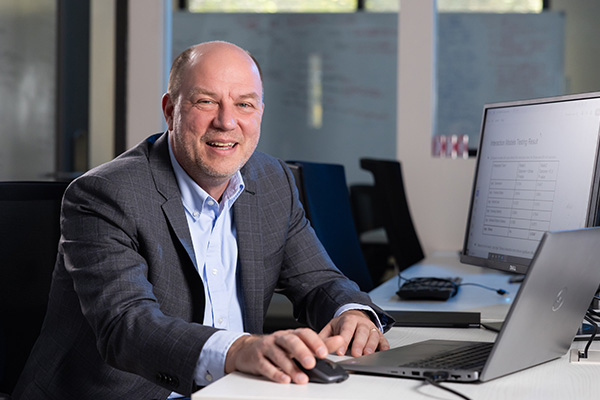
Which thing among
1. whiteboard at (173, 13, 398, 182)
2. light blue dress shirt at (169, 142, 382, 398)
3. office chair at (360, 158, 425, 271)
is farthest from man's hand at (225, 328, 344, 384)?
whiteboard at (173, 13, 398, 182)

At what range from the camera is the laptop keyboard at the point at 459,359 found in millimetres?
1080

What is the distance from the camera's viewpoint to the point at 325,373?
3.37 ft

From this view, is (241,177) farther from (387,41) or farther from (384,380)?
(387,41)

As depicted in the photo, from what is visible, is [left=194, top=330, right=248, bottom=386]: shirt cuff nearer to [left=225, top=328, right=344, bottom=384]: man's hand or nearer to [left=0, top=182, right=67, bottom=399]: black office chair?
[left=225, top=328, right=344, bottom=384]: man's hand

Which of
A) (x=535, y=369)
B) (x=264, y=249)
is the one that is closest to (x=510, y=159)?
(x=264, y=249)

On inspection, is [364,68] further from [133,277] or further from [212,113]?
[133,277]

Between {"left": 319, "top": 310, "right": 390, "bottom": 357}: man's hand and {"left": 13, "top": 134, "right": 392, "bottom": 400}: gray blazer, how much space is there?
0.14m

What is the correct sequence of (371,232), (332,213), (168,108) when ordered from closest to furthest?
(168,108) → (332,213) → (371,232)

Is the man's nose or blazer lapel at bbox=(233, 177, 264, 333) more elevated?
the man's nose

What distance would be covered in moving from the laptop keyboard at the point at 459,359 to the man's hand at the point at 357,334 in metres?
0.14

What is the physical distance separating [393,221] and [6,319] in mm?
1694

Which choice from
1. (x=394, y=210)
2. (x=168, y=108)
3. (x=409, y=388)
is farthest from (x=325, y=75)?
(x=409, y=388)

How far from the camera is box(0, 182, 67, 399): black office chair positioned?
1.65 meters

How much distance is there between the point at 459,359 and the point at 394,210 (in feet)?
6.40
